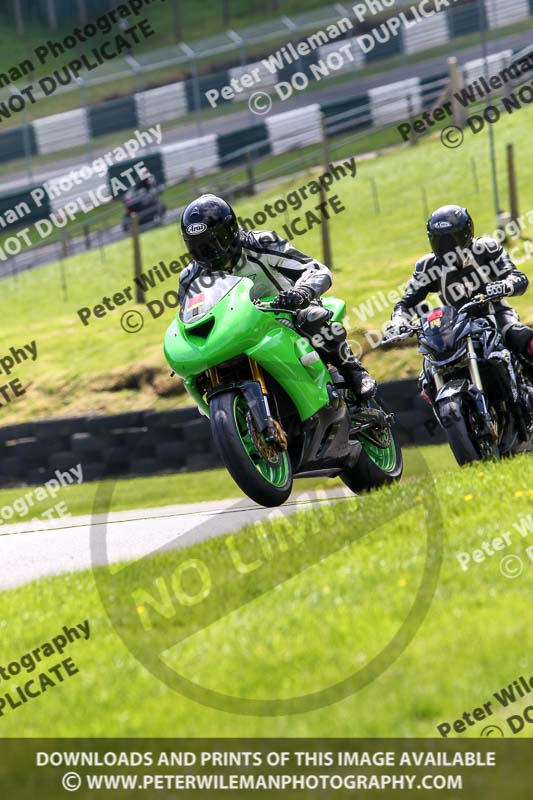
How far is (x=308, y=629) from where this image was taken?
487 cm

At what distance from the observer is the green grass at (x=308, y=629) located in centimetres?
411

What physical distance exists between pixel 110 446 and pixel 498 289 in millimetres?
6902

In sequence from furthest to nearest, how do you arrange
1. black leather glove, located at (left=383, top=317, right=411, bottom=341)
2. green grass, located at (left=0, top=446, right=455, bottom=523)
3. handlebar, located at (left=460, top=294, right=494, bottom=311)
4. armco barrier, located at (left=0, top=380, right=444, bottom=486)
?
armco barrier, located at (left=0, top=380, right=444, bottom=486) < green grass, located at (left=0, top=446, right=455, bottom=523) < black leather glove, located at (left=383, top=317, right=411, bottom=341) < handlebar, located at (left=460, top=294, right=494, bottom=311)

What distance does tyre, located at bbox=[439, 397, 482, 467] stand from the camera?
822 cm

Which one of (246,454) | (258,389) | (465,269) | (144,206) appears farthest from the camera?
(144,206)

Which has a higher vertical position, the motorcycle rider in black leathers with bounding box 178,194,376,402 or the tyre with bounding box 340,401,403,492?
the motorcycle rider in black leathers with bounding box 178,194,376,402

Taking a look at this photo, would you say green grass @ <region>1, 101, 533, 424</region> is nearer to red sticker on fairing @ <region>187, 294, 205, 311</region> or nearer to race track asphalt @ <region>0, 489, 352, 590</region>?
race track asphalt @ <region>0, 489, 352, 590</region>

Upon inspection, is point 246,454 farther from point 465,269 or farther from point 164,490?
point 164,490

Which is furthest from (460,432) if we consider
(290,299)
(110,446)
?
(110,446)

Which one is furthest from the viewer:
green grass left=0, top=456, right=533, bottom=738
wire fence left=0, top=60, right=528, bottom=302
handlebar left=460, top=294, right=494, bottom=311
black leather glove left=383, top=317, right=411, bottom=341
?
wire fence left=0, top=60, right=528, bottom=302

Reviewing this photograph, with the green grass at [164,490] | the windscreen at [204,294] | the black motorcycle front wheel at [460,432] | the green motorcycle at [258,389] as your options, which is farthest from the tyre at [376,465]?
the green grass at [164,490]
